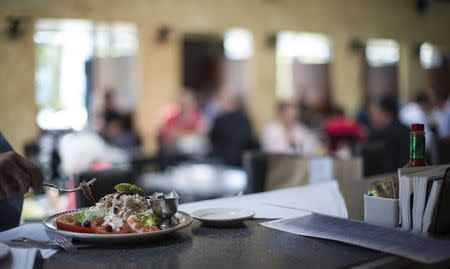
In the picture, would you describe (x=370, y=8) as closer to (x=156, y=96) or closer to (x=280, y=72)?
(x=280, y=72)

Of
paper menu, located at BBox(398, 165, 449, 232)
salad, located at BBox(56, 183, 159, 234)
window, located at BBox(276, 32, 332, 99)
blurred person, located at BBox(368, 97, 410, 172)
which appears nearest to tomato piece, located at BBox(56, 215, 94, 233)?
salad, located at BBox(56, 183, 159, 234)

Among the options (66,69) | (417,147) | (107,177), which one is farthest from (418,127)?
(66,69)

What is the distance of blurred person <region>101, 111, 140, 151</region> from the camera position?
6.75 m

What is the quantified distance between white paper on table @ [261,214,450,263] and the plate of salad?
296 mm

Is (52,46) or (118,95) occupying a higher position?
(52,46)

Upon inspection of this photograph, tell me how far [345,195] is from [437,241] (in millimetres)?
684

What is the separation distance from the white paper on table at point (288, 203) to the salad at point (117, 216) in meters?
0.33

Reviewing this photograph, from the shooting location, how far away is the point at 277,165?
10.7 feet

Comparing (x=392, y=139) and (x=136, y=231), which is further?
(x=392, y=139)

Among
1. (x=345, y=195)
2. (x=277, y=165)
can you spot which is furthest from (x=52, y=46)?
(x=345, y=195)

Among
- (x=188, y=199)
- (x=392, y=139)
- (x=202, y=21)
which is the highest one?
(x=202, y=21)

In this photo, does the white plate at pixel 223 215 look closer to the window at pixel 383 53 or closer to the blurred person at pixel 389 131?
the blurred person at pixel 389 131

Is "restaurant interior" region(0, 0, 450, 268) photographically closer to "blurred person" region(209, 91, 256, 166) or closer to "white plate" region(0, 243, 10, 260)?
"blurred person" region(209, 91, 256, 166)

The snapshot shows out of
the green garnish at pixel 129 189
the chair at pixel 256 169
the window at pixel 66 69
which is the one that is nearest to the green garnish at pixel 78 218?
the green garnish at pixel 129 189
